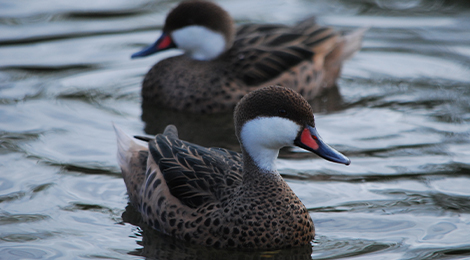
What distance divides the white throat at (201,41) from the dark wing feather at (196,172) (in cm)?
300

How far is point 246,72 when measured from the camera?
8.55m

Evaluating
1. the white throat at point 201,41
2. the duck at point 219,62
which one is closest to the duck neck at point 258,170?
the duck at point 219,62

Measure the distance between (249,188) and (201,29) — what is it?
3745mm

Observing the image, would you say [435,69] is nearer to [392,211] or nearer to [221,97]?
[221,97]

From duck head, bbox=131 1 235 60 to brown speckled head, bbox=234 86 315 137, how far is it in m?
3.53

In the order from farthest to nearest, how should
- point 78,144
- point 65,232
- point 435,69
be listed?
point 435,69
point 78,144
point 65,232

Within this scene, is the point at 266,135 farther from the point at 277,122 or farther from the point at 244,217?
the point at 244,217

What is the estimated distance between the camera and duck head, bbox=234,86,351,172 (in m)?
5.27

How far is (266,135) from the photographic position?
5297 mm

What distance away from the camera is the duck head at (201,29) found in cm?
867

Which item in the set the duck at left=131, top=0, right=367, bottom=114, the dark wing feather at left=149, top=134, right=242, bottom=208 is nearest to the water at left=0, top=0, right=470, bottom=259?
the duck at left=131, top=0, right=367, bottom=114

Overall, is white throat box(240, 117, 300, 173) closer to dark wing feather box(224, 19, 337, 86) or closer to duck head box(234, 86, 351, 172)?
duck head box(234, 86, 351, 172)

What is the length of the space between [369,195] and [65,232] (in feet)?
8.69

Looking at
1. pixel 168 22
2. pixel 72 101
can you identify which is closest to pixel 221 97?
pixel 168 22
